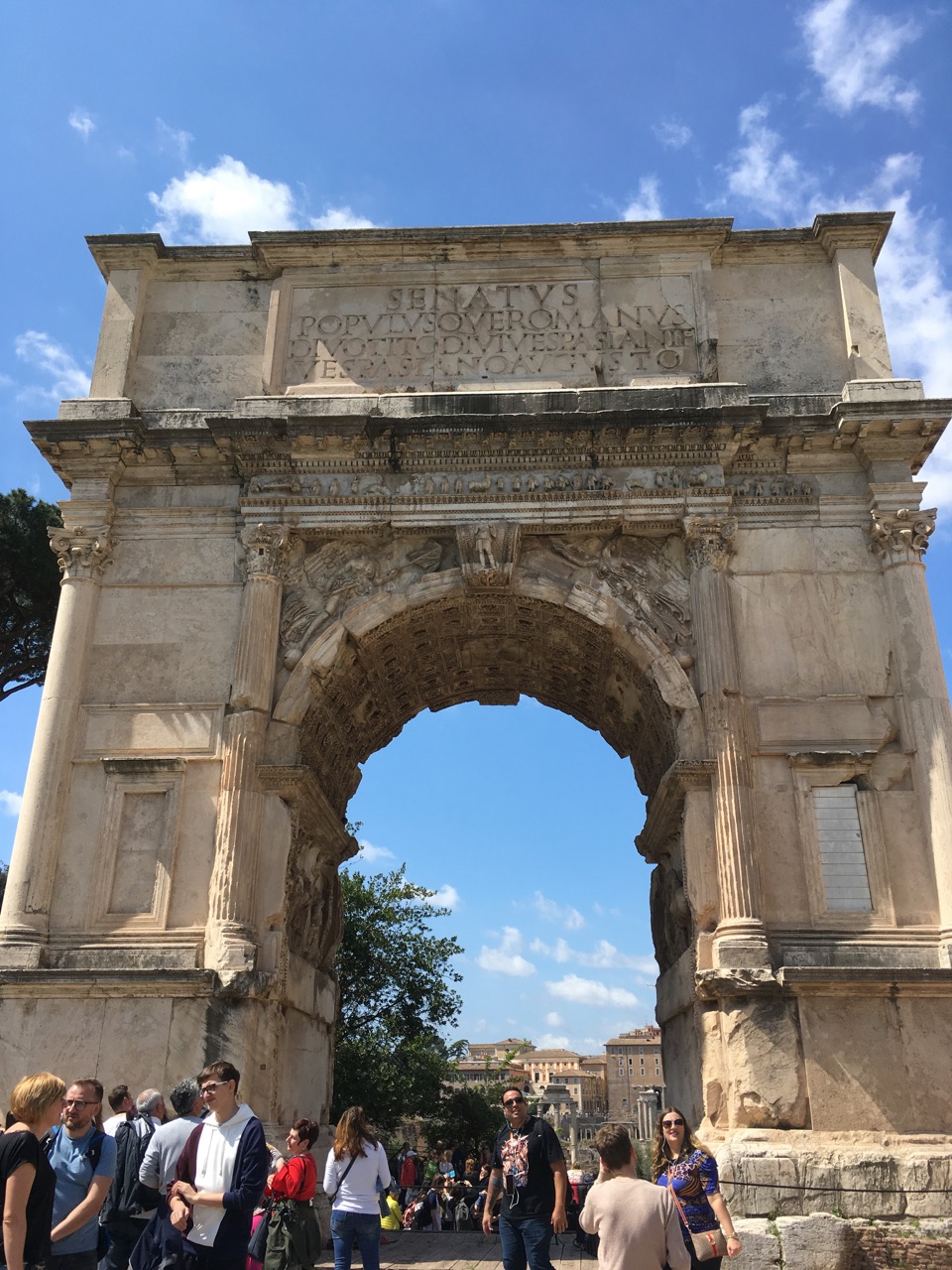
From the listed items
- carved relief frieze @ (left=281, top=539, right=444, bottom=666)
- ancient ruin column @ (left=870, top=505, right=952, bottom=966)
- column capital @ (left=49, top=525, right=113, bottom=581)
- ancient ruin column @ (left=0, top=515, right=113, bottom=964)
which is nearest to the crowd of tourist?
ancient ruin column @ (left=0, top=515, right=113, bottom=964)

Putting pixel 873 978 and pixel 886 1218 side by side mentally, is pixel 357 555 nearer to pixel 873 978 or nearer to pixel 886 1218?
pixel 873 978

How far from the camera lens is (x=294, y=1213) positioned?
267 inches

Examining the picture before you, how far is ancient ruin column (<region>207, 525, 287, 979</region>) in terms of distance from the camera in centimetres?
1074

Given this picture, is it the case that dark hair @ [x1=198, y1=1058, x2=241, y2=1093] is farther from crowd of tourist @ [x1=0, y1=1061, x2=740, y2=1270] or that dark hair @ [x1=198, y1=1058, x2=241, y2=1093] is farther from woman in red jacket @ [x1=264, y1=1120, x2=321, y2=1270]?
woman in red jacket @ [x1=264, y1=1120, x2=321, y2=1270]

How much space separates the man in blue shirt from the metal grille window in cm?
770

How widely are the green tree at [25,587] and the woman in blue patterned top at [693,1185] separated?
18017 millimetres

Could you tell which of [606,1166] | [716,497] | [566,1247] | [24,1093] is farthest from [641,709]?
[24,1093]

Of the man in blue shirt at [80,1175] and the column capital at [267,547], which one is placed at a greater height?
the column capital at [267,547]

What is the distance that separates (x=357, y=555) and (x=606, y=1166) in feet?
29.3

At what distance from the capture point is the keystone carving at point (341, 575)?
488 inches

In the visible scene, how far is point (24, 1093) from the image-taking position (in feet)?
14.1

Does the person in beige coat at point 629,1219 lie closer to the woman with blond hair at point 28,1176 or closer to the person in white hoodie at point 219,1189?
the person in white hoodie at point 219,1189

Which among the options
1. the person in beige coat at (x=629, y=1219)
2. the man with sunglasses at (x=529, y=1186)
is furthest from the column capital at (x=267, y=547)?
the person in beige coat at (x=629, y=1219)

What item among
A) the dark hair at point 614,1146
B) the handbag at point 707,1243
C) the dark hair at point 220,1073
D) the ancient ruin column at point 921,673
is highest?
the ancient ruin column at point 921,673
